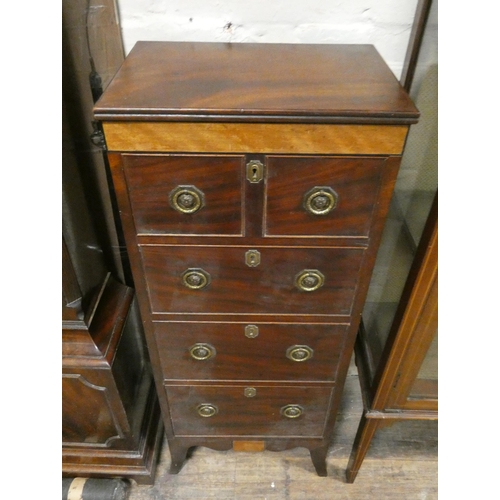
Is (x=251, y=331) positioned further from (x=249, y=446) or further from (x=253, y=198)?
(x=249, y=446)

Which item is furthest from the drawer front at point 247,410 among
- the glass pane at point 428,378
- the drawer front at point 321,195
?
the drawer front at point 321,195

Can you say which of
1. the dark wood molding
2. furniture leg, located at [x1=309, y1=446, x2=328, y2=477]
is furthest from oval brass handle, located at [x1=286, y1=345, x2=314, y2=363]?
the dark wood molding

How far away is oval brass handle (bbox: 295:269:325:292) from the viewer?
0.84 m

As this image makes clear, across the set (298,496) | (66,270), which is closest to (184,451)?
(298,496)

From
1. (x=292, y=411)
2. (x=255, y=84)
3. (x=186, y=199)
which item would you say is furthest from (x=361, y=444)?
(x=255, y=84)

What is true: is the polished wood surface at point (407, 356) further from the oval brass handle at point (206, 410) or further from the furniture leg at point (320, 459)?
the oval brass handle at point (206, 410)

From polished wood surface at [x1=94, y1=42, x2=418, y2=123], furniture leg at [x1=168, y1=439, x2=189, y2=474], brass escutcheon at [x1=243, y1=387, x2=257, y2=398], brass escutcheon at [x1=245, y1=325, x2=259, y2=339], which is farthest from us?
furniture leg at [x1=168, y1=439, x2=189, y2=474]

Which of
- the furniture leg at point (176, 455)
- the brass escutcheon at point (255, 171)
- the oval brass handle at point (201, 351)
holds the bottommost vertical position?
the furniture leg at point (176, 455)

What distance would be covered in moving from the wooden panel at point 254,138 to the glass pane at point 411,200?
227 mm

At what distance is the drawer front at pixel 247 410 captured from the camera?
106 centimetres

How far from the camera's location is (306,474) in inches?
51.7

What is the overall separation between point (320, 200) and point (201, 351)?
0.43m

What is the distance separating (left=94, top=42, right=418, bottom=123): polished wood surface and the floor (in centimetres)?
106

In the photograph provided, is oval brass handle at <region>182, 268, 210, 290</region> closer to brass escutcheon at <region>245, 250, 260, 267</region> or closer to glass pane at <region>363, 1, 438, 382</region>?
brass escutcheon at <region>245, 250, 260, 267</region>
